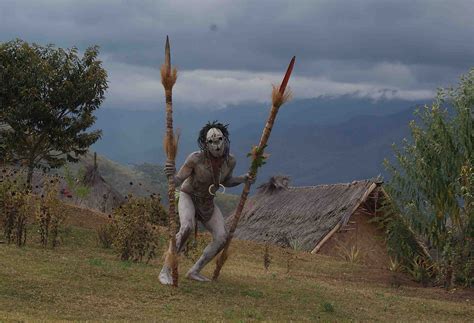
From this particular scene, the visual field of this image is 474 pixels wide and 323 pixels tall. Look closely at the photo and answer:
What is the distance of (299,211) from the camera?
92.2ft

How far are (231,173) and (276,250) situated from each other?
11064 mm

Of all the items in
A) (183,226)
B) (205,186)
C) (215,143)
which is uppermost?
(215,143)

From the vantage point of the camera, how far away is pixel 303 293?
13914 millimetres

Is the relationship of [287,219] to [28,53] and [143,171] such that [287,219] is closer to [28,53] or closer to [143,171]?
[28,53]

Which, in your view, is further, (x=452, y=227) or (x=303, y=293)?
(x=452, y=227)

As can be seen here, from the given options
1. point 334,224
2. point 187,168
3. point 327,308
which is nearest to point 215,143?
point 187,168

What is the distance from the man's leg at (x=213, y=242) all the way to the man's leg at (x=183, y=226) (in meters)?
0.45

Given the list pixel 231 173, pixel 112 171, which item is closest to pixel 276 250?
pixel 231 173

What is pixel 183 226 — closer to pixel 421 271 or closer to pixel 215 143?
pixel 215 143

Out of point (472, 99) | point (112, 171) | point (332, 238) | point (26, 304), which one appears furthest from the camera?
point (112, 171)

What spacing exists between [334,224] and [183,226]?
1310 centimetres

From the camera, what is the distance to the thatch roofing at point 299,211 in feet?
83.1

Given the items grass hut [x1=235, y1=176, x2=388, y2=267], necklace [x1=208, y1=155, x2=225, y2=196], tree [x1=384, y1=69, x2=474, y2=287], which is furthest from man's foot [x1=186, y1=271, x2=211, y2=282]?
grass hut [x1=235, y1=176, x2=388, y2=267]

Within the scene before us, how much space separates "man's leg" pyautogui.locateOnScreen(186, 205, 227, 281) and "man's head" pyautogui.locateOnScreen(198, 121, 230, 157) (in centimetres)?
120
